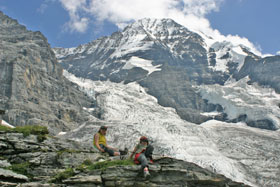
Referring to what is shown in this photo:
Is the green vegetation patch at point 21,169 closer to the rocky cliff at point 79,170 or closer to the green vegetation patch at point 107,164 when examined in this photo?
the rocky cliff at point 79,170

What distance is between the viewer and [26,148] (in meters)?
18.0

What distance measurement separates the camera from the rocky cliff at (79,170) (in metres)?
14.3

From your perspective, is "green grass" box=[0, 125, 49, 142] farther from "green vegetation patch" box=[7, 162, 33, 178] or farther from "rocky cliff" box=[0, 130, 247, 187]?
"green vegetation patch" box=[7, 162, 33, 178]

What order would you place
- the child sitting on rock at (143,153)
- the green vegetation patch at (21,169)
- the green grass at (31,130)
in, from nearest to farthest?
1. the child sitting on rock at (143,153)
2. the green vegetation patch at (21,169)
3. the green grass at (31,130)

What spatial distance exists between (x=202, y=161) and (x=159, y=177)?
88.1 m

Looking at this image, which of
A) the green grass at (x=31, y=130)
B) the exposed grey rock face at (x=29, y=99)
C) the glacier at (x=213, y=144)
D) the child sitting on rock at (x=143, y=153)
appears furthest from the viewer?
the exposed grey rock face at (x=29, y=99)

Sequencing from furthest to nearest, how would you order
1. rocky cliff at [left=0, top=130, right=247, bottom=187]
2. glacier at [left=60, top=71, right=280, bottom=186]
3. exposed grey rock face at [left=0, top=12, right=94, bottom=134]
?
exposed grey rock face at [left=0, top=12, right=94, bottom=134], glacier at [left=60, top=71, right=280, bottom=186], rocky cliff at [left=0, top=130, right=247, bottom=187]

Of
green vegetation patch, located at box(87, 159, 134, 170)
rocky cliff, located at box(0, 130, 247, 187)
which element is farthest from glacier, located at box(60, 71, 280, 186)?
green vegetation patch, located at box(87, 159, 134, 170)

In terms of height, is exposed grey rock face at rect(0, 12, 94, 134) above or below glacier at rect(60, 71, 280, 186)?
above

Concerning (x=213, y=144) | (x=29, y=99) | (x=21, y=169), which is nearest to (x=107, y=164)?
(x=21, y=169)

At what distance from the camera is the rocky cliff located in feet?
47.0

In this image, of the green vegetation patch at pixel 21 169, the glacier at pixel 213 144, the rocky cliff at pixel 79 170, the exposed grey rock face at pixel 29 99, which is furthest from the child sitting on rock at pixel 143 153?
the exposed grey rock face at pixel 29 99

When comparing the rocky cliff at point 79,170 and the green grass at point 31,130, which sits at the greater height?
the green grass at point 31,130

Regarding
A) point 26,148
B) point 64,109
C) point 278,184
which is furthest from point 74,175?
point 64,109
